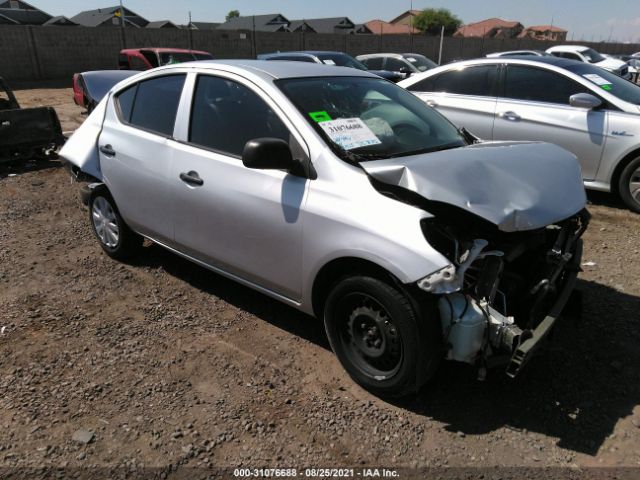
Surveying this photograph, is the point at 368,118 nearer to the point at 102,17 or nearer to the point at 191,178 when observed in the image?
the point at 191,178

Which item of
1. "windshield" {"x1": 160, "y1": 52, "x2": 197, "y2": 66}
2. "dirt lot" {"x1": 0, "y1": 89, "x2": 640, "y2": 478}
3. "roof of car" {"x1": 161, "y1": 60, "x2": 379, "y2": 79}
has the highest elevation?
"roof of car" {"x1": 161, "y1": 60, "x2": 379, "y2": 79}

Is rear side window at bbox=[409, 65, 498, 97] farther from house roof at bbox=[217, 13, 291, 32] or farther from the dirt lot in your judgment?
house roof at bbox=[217, 13, 291, 32]

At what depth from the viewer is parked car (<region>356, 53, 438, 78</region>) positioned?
15312 millimetres

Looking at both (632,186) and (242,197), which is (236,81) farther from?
(632,186)

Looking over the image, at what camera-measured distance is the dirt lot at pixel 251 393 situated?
2537 mm

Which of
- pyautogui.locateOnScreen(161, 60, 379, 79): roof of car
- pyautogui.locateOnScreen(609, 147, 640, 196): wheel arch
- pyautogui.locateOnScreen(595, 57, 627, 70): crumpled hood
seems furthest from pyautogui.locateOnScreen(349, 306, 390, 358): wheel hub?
pyautogui.locateOnScreen(595, 57, 627, 70): crumpled hood

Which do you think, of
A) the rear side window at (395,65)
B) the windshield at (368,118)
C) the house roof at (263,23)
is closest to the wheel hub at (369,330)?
the windshield at (368,118)

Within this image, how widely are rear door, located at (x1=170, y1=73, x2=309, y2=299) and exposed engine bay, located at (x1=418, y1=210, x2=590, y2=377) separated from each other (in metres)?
0.89

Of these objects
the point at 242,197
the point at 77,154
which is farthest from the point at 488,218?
the point at 77,154

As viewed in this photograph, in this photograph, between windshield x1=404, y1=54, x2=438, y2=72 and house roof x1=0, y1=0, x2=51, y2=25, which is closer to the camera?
windshield x1=404, y1=54, x2=438, y2=72

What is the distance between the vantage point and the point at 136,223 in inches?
167

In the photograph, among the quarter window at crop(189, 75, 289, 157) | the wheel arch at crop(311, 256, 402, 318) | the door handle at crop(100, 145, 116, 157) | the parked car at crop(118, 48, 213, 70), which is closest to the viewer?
the wheel arch at crop(311, 256, 402, 318)

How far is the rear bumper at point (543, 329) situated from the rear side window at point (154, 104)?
2.76m

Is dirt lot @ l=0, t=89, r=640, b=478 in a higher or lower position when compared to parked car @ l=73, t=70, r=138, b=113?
lower
